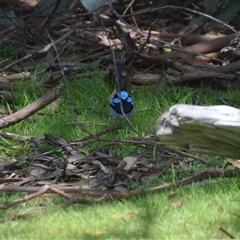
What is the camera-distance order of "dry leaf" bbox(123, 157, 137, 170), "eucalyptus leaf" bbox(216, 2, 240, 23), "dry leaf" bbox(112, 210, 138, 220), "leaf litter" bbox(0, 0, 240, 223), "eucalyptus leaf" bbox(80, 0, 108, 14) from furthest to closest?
"eucalyptus leaf" bbox(216, 2, 240, 23)
"eucalyptus leaf" bbox(80, 0, 108, 14)
"dry leaf" bbox(123, 157, 137, 170)
"leaf litter" bbox(0, 0, 240, 223)
"dry leaf" bbox(112, 210, 138, 220)

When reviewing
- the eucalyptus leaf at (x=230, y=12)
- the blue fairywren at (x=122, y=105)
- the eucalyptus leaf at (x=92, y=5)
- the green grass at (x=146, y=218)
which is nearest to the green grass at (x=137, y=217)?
the green grass at (x=146, y=218)

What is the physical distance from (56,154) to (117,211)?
1264mm

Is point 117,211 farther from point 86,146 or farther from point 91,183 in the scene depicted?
point 86,146

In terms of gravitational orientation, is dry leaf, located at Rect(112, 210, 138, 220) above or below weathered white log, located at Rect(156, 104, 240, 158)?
below

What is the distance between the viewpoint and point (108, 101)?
6180mm

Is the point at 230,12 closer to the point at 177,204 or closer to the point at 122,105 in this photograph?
the point at 122,105

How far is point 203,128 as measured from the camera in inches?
151

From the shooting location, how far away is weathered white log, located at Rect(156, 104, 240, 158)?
377cm

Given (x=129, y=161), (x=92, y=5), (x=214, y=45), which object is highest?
(x=92, y=5)

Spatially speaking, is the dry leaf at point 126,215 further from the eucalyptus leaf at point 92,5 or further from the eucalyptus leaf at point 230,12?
the eucalyptus leaf at point 230,12

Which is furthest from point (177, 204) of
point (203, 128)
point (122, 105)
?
point (122, 105)

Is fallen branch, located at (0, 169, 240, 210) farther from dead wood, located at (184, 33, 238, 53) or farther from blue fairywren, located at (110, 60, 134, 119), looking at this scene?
dead wood, located at (184, 33, 238, 53)

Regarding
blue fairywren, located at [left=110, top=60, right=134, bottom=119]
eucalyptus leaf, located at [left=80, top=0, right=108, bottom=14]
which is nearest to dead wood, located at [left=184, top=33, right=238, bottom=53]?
eucalyptus leaf, located at [left=80, top=0, right=108, bottom=14]

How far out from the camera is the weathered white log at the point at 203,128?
12.4 feet
